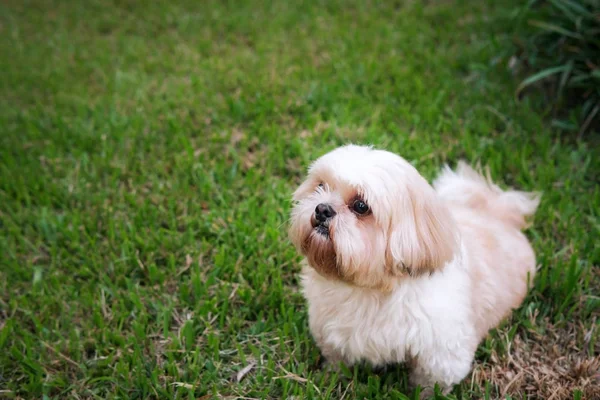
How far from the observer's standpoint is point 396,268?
1.97m

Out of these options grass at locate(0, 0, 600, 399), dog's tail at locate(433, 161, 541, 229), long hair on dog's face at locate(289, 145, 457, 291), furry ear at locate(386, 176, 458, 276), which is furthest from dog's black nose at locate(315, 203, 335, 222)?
dog's tail at locate(433, 161, 541, 229)

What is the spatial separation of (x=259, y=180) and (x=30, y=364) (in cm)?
165

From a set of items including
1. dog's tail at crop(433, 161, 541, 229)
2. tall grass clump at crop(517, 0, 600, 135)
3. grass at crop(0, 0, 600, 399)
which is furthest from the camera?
tall grass clump at crop(517, 0, 600, 135)

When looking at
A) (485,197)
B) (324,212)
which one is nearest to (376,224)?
(324,212)

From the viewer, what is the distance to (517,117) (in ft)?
12.6

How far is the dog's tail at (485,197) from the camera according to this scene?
109 inches

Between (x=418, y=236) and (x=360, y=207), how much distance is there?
22 cm

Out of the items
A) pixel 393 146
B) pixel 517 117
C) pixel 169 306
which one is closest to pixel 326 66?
pixel 393 146

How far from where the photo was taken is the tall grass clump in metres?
3.72

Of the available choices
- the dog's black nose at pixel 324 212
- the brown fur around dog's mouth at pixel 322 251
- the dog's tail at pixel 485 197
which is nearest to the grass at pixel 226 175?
the dog's tail at pixel 485 197

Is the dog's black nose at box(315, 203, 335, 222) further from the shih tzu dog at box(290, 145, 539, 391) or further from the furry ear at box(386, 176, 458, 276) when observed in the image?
the furry ear at box(386, 176, 458, 276)

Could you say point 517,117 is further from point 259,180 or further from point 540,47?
point 259,180

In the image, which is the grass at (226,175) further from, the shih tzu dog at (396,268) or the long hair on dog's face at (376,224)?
the long hair on dog's face at (376,224)

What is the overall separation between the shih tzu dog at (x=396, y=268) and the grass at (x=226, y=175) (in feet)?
0.75
